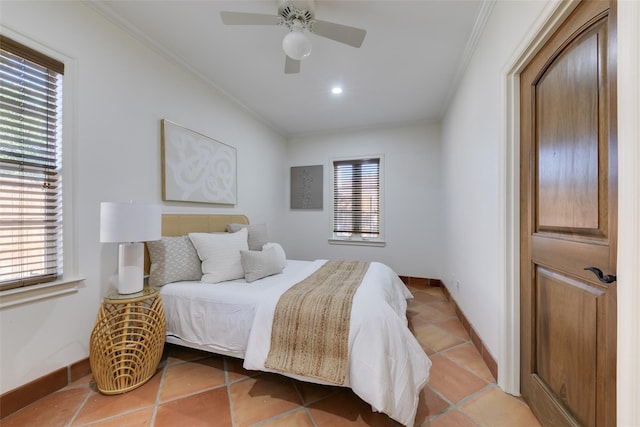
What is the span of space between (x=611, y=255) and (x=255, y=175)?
343 centimetres

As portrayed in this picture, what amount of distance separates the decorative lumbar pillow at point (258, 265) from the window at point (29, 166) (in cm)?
117

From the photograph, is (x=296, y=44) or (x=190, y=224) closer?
(x=296, y=44)

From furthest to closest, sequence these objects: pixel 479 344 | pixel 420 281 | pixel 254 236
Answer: pixel 420 281
pixel 254 236
pixel 479 344

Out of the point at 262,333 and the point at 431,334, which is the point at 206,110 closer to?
the point at 262,333

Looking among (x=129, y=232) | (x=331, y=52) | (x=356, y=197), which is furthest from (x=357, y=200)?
(x=129, y=232)

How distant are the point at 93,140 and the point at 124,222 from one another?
0.73 meters

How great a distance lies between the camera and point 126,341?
1.51 metres

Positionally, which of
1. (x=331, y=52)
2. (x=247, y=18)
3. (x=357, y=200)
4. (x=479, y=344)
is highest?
(x=331, y=52)

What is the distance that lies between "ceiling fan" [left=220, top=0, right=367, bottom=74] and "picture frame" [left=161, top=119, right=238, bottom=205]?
1.18 metres

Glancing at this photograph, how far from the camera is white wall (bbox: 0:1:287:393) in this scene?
55.2 inches

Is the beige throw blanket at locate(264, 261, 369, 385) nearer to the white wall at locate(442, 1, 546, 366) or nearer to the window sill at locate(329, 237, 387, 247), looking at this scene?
the white wall at locate(442, 1, 546, 366)

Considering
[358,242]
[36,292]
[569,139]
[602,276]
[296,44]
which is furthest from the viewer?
[358,242]

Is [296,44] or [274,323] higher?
[296,44]

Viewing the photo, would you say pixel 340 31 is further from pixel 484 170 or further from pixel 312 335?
pixel 312 335
